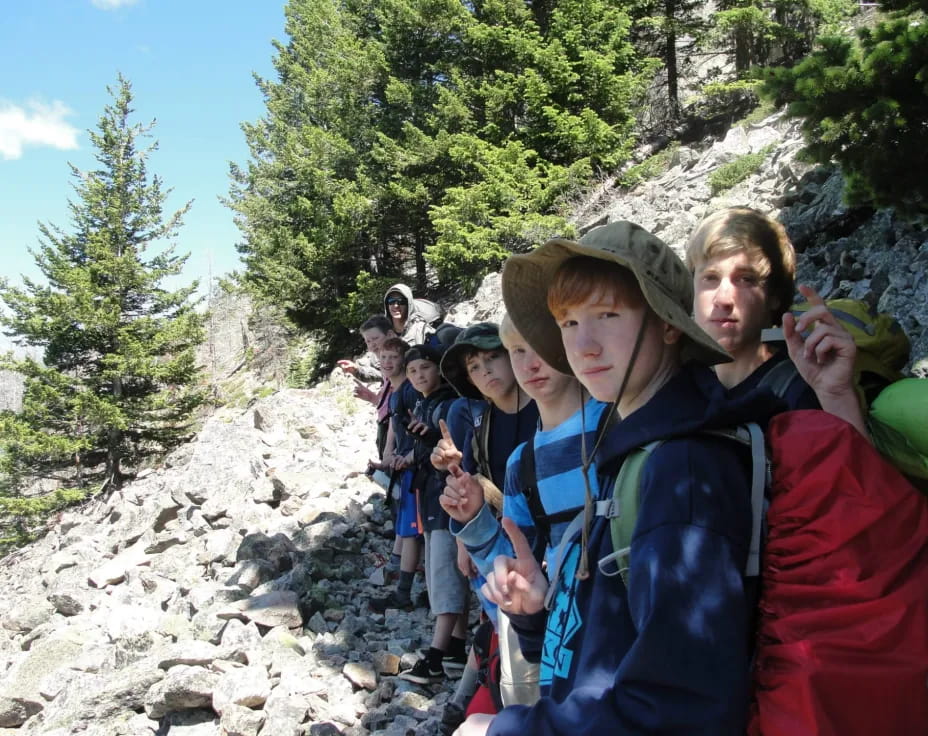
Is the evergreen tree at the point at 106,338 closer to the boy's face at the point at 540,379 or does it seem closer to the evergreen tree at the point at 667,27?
the evergreen tree at the point at 667,27

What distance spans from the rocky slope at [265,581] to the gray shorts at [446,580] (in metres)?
0.54

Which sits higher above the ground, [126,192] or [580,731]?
[126,192]

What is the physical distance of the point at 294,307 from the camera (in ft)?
77.8

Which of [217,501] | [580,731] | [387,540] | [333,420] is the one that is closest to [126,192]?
[333,420]

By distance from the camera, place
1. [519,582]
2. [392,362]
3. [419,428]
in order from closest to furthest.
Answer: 1. [519,582]
2. [419,428]
3. [392,362]

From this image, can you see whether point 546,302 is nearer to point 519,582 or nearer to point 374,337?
point 519,582

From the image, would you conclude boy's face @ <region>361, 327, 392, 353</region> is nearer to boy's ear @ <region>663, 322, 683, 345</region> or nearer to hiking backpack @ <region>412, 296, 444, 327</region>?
hiking backpack @ <region>412, 296, 444, 327</region>

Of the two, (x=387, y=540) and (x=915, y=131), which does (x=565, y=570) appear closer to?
(x=915, y=131)

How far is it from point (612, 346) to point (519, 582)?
628 millimetres

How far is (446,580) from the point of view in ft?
15.3

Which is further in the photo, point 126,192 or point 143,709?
point 126,192

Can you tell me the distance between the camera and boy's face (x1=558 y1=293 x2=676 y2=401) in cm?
147

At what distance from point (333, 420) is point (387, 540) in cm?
570

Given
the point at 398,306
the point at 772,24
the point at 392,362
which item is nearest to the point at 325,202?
the point at 772,24
